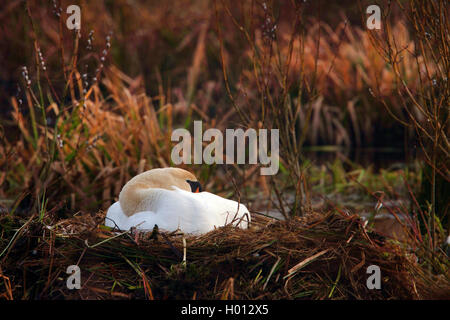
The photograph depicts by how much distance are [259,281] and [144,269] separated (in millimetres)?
460

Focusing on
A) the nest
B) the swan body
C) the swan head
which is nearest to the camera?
the nest

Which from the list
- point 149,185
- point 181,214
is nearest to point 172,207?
point 181,214

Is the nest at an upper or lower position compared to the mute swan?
lower

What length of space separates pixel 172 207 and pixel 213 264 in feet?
1.17

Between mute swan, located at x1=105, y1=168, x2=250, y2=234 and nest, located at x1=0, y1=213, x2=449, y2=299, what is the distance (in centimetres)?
7

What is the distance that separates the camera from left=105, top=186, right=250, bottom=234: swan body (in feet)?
8.20

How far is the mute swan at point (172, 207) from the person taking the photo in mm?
2506

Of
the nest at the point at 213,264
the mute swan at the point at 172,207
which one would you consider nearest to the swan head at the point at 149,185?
the mute swan at the point at 172,207

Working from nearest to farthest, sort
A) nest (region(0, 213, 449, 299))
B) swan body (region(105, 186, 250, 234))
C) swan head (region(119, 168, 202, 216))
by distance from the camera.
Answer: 1. nest (region(0, 213, 449, 299))
2. swan body (region(105, 186, 250, 234))
3. swan head (region(119, 168, 202, 216))

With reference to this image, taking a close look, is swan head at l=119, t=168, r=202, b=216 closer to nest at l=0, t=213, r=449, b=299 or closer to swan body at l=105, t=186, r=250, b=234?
swan body at l=105, t=186, r=250, b=234

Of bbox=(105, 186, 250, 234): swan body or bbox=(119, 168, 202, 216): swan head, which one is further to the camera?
bbox=(119, 168, 202, 216): swan head

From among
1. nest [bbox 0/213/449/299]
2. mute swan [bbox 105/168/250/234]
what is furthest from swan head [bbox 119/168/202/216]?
nest [bbox 0/213/449/299]

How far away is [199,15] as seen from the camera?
A: 10.7 meters
